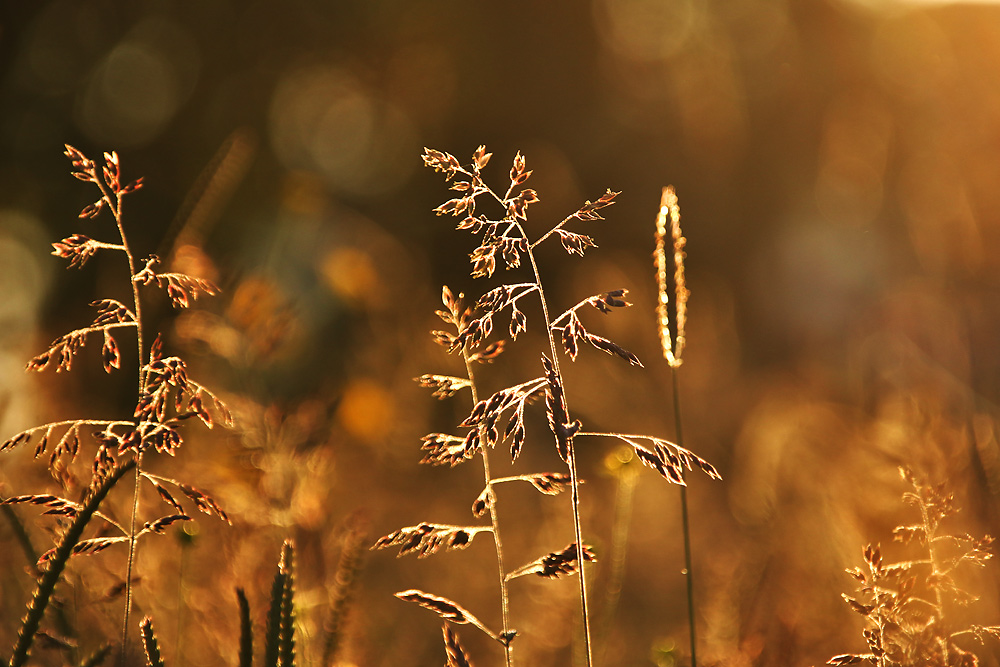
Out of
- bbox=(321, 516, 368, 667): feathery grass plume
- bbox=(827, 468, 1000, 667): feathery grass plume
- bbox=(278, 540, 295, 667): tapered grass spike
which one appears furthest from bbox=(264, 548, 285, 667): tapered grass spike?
bbox=(827, 468, 1000, 667): feathery grass plume

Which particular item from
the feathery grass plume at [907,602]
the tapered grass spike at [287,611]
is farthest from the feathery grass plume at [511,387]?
the feathery grass plume at [907,602]

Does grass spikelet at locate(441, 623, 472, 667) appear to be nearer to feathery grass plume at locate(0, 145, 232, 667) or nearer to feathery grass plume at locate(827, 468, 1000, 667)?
feathery grass plume at locate(0, 145, 232, 667)

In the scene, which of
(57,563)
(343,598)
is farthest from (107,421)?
(343,598)

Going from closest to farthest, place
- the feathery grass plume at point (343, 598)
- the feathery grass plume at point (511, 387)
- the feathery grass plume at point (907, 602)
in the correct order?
the feathery grass plume at point (511, 387) < the feathery grass plume at point (907, 602) < the feathery grass plume at point (343, 598)

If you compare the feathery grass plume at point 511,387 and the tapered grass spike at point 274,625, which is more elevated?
the feathery grass plume at point 511,387

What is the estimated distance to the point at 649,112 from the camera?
5.36 metres

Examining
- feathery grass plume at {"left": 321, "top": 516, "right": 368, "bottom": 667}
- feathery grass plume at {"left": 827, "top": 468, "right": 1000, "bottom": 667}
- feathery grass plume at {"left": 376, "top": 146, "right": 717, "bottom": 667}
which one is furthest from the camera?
feathery grass plume at {"left": 321, "top": 516, "right": 368, "bottom": 667}

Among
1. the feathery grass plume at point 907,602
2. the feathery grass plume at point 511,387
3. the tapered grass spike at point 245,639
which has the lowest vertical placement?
the tapered grass spike at point 245,639

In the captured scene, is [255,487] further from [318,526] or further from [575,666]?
[575,666]

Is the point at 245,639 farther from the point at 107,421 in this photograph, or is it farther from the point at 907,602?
the point at 907,602

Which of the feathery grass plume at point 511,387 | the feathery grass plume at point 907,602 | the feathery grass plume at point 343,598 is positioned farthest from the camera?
the feathery grass plume at point 343,598

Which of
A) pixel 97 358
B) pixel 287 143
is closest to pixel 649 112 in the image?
pixel 287 143

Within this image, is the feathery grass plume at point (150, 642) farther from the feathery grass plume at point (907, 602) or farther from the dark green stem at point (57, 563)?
the feathery grass plume at point (907, 602)

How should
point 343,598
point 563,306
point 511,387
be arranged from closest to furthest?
Result: point 511,387
point 343,598
point 563,306
